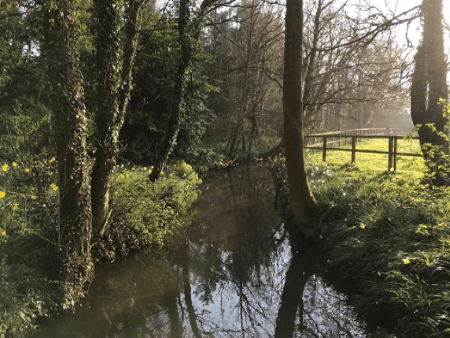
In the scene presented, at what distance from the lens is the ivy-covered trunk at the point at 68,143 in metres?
4.29

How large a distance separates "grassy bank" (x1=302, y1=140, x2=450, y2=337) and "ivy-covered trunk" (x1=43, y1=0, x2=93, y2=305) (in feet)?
12.7

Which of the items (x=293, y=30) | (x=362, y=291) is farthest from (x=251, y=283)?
(x=293, y=30)

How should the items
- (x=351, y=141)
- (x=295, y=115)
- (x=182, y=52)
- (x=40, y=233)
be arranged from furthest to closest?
(x=351, y=141), (x=182, y=52), (x=295, y=115), (x=40, y=233)

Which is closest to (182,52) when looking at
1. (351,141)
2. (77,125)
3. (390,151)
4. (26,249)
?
(77,125)

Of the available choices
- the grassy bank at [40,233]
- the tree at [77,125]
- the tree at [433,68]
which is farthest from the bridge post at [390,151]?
the tree at [77,125]

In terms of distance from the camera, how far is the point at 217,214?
1002 centimetres

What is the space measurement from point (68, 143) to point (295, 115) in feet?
14.0

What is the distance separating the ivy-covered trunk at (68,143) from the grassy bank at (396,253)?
3858 millimetres

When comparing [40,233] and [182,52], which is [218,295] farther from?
[182,52]

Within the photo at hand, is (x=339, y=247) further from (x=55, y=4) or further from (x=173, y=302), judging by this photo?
(x=55, y=4)

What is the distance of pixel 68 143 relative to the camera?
445 cm

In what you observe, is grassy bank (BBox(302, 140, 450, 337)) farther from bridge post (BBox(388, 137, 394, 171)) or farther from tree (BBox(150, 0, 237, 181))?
bridge post (BBox(388, 137, 394, 171))

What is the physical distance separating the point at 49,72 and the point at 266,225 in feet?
20.2

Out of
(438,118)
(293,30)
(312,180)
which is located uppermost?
(293,30)
